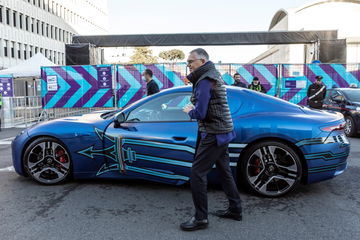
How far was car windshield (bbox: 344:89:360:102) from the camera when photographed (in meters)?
9.87

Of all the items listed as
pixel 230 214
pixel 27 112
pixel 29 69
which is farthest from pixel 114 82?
pixel 230 214

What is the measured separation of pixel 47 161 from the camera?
4859 mm

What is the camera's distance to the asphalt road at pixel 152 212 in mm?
3342

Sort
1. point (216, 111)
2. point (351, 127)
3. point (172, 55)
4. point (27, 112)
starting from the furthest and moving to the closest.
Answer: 1. point (172, 55)
2. point (27, 112)
3. point (351, 127)
4. point (216, 111)

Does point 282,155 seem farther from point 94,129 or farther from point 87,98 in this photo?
point 87,98

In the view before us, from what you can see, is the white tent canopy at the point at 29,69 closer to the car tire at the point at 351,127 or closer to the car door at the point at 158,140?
the car tire at the point at 351,127

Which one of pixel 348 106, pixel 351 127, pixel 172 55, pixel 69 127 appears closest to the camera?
pixel 69 127

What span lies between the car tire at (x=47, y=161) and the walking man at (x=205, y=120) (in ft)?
7.07

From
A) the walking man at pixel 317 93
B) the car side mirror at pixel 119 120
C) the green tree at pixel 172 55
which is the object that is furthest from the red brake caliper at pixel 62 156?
the green tree at pixel 172 55

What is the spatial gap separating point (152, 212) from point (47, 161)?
1.83 meters

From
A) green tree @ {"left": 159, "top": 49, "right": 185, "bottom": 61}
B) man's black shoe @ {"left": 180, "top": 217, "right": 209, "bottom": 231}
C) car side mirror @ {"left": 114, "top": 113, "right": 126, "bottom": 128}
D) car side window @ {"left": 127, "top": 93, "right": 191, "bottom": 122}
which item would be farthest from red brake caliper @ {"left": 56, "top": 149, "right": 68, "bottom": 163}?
green tree @ {"left": 159, "top": 49, "right": 185, "bottom": 61}

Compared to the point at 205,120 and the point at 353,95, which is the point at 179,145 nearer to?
the point at 205,120

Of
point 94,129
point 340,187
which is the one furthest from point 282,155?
point 94,129

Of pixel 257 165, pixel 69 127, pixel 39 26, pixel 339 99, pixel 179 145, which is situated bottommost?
pixel 257 165
